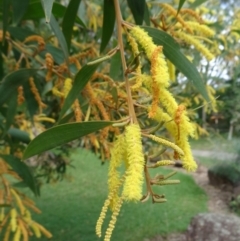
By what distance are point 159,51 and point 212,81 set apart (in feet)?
8.80

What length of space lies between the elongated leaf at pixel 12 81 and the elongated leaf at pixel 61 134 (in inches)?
21.7

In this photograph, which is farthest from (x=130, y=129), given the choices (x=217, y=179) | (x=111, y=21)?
(x=217, y=179)

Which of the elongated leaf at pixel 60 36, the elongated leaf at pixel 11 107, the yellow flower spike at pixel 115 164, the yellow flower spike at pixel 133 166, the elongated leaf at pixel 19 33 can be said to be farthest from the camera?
the elongated leaf at pixel 19 33

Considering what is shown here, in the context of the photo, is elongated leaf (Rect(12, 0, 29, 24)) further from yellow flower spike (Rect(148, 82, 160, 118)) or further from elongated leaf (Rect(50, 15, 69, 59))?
yellow flower spike (Rect(148, 82, 160, 118))

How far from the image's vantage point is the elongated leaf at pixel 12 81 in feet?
4.11

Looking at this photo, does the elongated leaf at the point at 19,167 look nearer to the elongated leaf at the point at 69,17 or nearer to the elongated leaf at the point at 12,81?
the elongated leaf at the point at 12,81

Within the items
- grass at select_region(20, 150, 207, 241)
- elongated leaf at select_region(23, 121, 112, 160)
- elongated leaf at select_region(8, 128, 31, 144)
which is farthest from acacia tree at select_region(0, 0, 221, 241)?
grass at select_region(20, 150, 207, 241)

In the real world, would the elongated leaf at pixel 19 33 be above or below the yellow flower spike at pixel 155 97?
above

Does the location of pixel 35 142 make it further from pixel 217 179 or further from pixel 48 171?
pixel 217 179

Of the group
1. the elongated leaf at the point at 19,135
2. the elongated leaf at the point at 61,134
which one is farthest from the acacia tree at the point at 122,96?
the elongated leaf at the point at 19,135

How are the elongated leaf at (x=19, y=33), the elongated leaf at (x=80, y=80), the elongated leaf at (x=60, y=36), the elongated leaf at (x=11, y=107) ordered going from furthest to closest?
the elongated leaf at (x=19, y=33) < the elongated leaf at (x=11, y=107) < the elongated leaf at (x=60, y=36) < the elongated leaf at (x=80, y=80)

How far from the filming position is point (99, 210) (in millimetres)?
5969

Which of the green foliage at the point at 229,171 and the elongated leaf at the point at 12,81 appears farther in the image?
the green foliage at the point at 229,171

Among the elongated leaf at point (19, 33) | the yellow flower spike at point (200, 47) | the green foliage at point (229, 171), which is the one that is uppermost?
the elongated leaf at point (19, 33)
